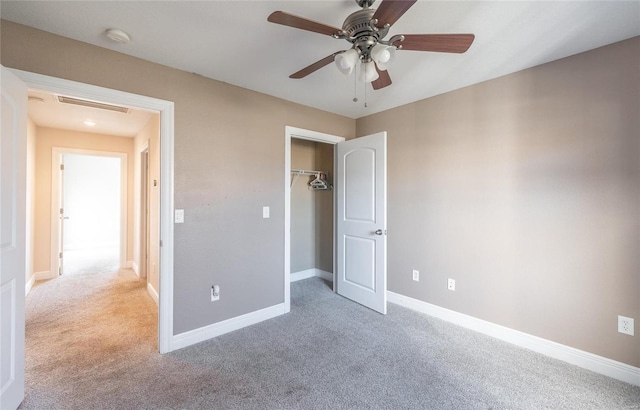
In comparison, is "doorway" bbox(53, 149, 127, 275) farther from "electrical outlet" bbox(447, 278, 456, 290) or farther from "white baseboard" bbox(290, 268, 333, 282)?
"electrical outlet" bbox(447, 278, 456, 290)

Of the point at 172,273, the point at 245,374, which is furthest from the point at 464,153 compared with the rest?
the point at 172,273

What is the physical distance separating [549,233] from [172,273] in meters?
3.30

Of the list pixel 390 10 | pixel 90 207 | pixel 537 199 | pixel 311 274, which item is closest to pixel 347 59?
pixel 390 10

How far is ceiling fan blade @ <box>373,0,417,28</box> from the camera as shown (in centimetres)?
114

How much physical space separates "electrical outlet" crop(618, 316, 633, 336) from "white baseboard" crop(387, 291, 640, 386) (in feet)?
0.79

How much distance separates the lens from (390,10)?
3.99ft

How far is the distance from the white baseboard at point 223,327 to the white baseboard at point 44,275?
3.64 m

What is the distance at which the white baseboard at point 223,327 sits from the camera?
2.38 meters

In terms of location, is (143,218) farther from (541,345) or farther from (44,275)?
(541,345)

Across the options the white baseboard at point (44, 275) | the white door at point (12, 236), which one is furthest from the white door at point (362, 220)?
the white baseboard at point (44, 275)

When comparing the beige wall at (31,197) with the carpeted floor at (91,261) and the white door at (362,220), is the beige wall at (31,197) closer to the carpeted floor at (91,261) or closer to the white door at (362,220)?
the carpeted floor at (91,261)

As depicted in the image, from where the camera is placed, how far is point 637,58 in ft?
6.19

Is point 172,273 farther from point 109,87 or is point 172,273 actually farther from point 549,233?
point 549,233

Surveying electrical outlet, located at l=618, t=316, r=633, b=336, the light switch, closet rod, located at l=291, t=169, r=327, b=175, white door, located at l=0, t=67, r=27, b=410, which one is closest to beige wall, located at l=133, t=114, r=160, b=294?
the light switch
